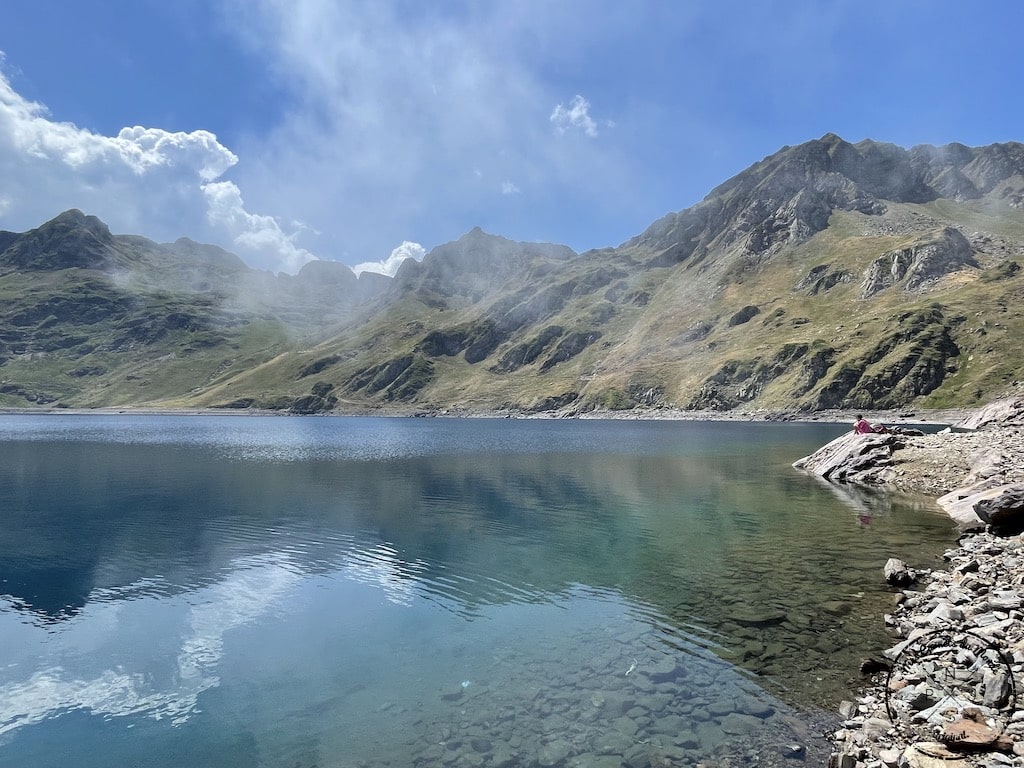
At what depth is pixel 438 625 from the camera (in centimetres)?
2586

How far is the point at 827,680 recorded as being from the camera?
730 inches

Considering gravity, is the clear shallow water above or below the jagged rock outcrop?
below

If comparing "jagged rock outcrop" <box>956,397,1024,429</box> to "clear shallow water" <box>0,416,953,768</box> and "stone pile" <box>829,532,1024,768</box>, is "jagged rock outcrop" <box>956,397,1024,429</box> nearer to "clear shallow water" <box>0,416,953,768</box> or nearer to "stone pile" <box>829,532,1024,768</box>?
"clear shallow water" <box>0,416,953,768</box>

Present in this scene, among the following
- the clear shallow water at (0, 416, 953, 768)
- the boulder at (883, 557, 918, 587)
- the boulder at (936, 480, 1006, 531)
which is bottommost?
the clear shallow water at (0, 416, 953, 768)

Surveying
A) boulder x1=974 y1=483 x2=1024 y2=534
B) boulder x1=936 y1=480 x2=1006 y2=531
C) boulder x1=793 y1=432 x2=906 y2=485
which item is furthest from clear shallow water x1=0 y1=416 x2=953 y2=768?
boulder x1=793 y1=432 x2=906 y2=485

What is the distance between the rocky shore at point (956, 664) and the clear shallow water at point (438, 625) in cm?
113

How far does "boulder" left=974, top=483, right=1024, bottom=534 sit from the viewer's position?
32.7 m

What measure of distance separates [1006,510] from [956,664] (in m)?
22.1

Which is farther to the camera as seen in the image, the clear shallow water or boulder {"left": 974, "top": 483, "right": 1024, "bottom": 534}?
boulder {"left": 974, "top": 483, "right": 1024, "bottom": 534}

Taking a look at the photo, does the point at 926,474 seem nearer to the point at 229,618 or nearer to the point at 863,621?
the point at 863,621

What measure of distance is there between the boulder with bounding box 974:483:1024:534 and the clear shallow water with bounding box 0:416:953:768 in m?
3.10

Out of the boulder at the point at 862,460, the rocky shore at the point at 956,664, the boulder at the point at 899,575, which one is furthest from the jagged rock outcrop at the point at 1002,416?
the boulder at the point at 899,575

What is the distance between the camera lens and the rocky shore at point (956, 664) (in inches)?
507

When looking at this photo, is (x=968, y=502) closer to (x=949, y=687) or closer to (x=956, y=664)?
(x=956, y=664)
